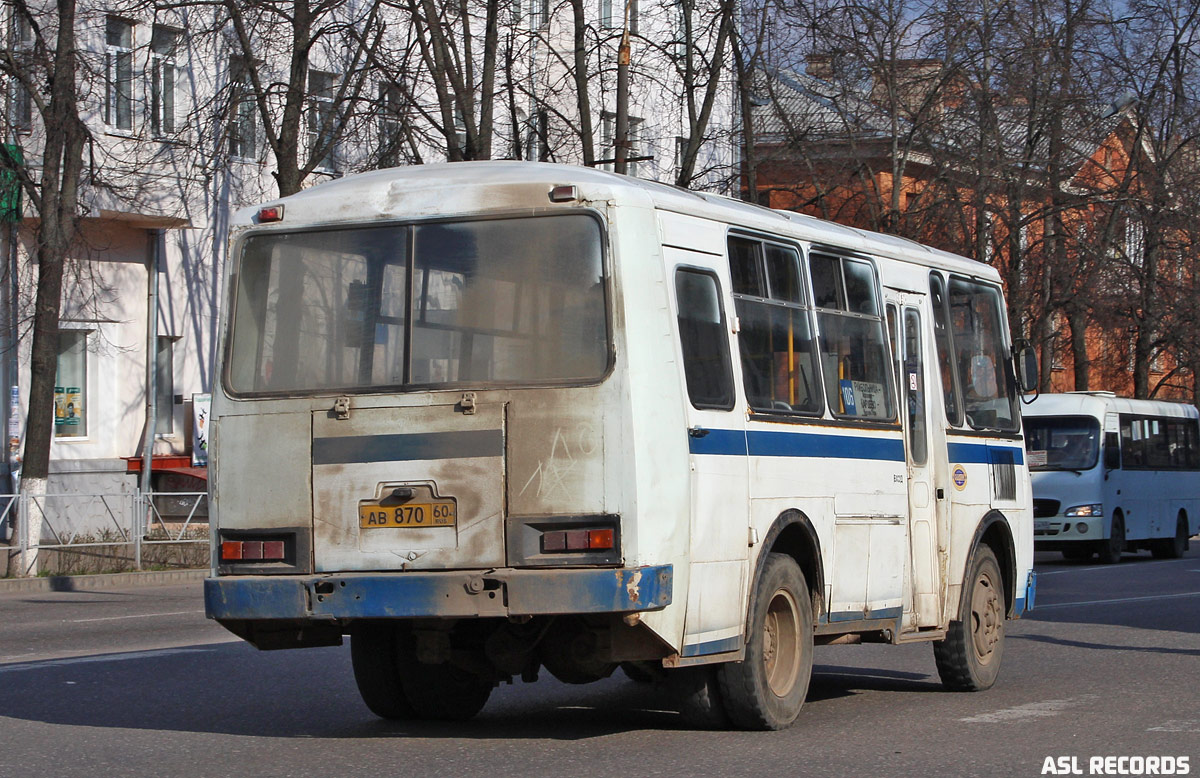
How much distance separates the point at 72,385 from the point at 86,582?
748 cm

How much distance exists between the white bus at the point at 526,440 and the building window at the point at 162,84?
21327 millimetres

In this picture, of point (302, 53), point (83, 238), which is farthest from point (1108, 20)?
point (83, 238)

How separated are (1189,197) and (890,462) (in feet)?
108

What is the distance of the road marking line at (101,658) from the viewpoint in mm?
12500

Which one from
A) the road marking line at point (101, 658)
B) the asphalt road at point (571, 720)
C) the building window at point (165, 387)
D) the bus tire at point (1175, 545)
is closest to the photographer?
the asphalt road at point (571, 720)

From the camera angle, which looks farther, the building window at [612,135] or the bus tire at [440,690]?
the building window at [612,135]

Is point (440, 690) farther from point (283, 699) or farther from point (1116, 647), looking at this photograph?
point (1116, 647)

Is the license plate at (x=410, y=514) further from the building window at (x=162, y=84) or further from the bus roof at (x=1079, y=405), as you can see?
the bus roof at (x=1079, y=405)

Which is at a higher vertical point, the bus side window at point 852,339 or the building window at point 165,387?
the building window at point 165,387

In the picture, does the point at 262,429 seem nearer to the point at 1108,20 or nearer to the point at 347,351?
the point at 347,351

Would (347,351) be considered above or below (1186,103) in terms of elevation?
below

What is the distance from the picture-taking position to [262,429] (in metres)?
8.71

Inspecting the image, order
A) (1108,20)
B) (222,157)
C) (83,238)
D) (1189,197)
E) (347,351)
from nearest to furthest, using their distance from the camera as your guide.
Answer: (347,351)
(83,238)
(222,157)
(1108,20)
(1189,197)

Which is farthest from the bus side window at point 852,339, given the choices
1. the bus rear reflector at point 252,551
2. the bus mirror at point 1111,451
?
the bus mirror at point 1111,451
